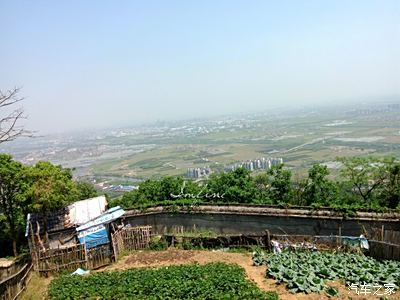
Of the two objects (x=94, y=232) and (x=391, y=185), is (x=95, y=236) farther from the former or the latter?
(x=391, y=185)

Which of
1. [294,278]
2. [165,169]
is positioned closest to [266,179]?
[294,278]

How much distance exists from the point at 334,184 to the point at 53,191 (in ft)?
57.0

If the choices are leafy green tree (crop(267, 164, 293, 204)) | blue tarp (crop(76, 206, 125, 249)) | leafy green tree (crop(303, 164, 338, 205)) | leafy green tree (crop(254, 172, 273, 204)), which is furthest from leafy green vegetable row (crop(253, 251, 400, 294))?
leafy green tree (crop(267, 164, 293, 204))

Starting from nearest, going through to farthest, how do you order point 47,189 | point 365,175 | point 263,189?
point 47,189
point 365,175
point 263,189

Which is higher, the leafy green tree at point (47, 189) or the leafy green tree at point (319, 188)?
the leafy green tree at point (47, 189)

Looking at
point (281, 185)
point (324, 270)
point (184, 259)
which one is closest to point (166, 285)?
point (184, 259)

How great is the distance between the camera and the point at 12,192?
2419cm

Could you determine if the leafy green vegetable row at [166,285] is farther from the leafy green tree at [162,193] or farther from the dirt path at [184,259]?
the leafy green tree at [162,193]

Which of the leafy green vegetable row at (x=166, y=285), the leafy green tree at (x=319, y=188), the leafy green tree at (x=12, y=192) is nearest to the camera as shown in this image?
the leafy green vegetable row at (x=166, y=285)

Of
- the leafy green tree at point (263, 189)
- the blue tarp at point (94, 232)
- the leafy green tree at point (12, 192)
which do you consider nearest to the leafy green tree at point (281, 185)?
the leafy green tree at point (263, 189)

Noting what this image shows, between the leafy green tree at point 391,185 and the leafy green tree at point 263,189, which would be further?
the leafy green tree at point 263,189

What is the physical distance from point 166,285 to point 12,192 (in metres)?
14.9

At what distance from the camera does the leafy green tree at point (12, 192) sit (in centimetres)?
2323

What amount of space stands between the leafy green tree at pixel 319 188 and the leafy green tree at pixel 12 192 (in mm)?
17716
